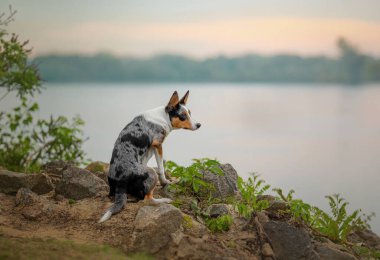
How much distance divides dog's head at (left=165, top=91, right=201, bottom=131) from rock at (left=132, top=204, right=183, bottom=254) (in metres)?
1.72

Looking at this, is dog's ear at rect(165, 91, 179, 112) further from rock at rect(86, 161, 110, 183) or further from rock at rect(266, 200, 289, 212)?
rock at rect(86, 161, 110, 183)

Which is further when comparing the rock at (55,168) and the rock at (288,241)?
the rock at (55,168)

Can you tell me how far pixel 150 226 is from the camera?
9.24 m

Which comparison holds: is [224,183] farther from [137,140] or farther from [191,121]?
[137,140]

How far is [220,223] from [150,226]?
1.37m

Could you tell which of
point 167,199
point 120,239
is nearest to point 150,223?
point 120,239

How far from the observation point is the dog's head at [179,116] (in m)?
10.5

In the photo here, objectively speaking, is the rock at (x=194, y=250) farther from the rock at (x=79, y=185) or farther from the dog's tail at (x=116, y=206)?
the rock at (x=79, y=185)

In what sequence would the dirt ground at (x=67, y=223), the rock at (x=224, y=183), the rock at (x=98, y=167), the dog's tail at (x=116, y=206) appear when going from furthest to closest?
the rock at (x=98, y=167)
the rock at (x=224, y=183)
the dog's tail at (x=116, y=206)
the dirt ground at (x=67, y=223)

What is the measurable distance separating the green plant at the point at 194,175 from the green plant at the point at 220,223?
1075 mm

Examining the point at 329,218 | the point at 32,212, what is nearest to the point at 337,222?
the point at 329,218

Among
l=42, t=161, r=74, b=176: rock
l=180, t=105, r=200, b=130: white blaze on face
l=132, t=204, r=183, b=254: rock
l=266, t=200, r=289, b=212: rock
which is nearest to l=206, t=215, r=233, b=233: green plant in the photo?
l=132, t=204, r=183, b=254: rock

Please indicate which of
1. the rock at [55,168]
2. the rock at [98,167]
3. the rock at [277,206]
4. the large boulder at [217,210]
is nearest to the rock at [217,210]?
the large boulder at [217,210]

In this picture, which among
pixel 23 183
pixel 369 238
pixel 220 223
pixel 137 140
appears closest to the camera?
pixel 220 223
